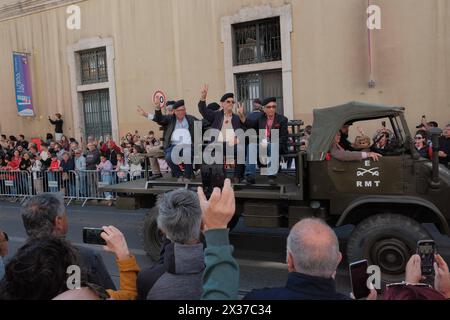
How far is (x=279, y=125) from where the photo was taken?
682 centimetres

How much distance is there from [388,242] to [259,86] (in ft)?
32.2

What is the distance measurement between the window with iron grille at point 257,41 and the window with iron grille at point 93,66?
5.97 metres

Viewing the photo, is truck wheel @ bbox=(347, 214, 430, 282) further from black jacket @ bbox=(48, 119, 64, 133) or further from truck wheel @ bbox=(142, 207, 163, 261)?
black jacket @ bbox=(48, 119, 64, 133)

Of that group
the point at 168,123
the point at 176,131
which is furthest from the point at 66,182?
the point at 176,131

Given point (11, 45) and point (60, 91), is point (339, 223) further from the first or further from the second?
point (11, 45)

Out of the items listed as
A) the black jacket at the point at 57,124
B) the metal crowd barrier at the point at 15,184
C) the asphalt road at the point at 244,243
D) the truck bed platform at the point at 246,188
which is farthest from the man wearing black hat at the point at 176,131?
the black jacket at the point at 57,124

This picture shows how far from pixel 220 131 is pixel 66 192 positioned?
23.8 ft

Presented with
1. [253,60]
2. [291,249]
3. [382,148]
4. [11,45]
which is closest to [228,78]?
[253,60]

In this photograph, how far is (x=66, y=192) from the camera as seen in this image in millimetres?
12523

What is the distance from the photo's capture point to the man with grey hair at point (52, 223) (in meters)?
2.82

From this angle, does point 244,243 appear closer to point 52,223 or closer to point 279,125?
point 279,125

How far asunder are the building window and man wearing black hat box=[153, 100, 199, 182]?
696cm

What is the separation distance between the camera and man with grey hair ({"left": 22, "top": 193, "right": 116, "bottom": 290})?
9.25 feet

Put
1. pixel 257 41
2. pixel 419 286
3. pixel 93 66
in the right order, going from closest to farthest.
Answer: pixel 419 286, pixel 257 41, pixel 93 66
